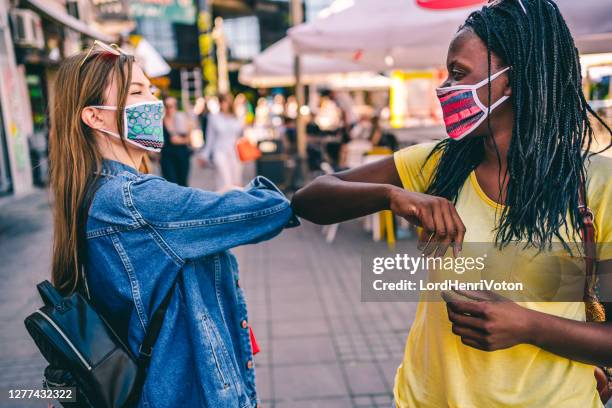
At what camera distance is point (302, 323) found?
14.6 ft

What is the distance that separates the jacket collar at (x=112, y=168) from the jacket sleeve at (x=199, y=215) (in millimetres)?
177

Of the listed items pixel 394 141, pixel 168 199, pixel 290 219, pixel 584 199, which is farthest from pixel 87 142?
pixel 394 141

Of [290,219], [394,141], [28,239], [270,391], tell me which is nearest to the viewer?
[290,219]

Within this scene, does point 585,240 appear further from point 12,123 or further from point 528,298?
point 12,123

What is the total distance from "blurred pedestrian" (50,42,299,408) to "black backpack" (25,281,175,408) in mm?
18

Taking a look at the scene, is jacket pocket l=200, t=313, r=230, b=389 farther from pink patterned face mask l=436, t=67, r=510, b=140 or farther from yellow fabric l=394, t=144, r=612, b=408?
pink patterned face mask l=436, t=67, r=510, b=140

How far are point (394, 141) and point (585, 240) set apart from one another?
7.58 meters

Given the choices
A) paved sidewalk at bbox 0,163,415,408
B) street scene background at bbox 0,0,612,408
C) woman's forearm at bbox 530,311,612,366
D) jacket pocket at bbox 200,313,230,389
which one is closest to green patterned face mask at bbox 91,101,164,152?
street scene background at bbox 0,0,612,408

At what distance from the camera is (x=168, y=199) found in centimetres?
141

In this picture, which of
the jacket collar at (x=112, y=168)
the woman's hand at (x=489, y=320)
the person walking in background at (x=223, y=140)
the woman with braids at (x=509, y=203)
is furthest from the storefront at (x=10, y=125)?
the woman's hand at (x=489, y=320)

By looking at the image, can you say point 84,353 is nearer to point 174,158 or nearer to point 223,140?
point 174,158

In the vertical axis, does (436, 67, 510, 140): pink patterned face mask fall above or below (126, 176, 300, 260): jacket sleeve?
above

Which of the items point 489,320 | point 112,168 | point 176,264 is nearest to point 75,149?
point 112,168

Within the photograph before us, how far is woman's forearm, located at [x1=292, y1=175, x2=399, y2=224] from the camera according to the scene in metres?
1.41
